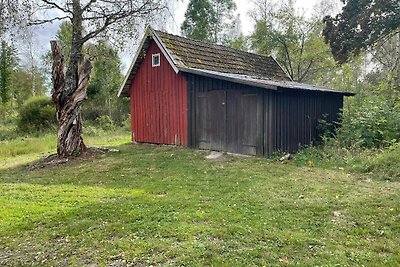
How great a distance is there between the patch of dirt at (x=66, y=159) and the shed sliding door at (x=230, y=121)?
3.55 m

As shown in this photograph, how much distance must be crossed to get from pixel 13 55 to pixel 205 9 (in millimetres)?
18240

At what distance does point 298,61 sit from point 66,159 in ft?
57.7

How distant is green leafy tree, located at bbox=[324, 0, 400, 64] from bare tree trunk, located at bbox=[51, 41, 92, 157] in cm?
1164

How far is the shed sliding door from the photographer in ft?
32.9

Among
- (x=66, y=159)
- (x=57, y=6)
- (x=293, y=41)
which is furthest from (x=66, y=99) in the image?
(x=293, y=41)

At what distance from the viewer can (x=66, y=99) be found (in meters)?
10.9

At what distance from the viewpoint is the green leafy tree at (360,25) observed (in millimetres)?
14284

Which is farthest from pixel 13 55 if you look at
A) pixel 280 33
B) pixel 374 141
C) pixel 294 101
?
pixel 374 141

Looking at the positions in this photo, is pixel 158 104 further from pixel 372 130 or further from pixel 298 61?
pixel 298 61

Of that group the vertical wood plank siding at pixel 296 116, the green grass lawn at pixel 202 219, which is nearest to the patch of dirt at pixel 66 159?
the green grass lawn at pixel 202 219

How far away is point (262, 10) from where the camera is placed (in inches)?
997

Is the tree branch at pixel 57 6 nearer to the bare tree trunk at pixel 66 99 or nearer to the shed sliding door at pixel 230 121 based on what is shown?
the bare tree trunk at pixel 66 99

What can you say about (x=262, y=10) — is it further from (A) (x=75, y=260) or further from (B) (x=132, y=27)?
(A) (x=75, y=260)

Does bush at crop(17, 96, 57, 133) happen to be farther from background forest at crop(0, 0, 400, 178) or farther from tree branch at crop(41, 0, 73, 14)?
tree branch at crop(41, 0, 73, 14)
